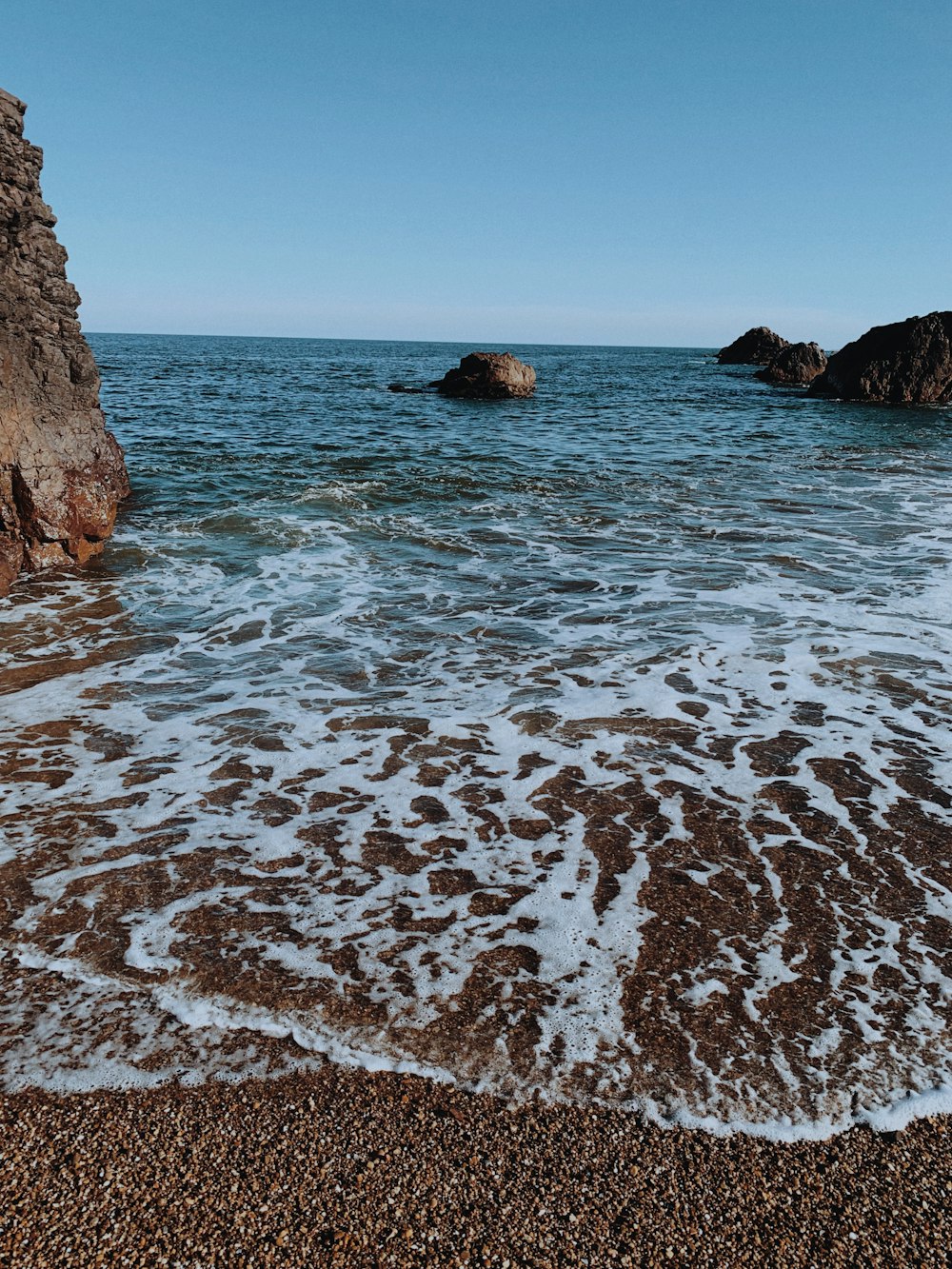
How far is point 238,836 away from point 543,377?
162ft

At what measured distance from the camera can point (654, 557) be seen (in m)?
10.0

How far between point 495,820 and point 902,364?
116ft

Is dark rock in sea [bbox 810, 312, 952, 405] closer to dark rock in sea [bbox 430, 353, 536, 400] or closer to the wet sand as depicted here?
dark rock in sea [bbox 430, 353, 536, 400]

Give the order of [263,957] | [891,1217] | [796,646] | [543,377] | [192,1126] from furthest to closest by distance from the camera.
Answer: [543,377]
[796,646]
[263,957]
[192,1126]
[891,1217]

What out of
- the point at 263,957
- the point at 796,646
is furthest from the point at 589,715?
the point at 263,957

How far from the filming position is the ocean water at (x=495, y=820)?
286cm

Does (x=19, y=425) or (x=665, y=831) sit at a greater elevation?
(x=19, y=425)

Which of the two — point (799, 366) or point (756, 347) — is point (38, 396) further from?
point (756, 347)

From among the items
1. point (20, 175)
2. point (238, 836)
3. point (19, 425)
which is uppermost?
point (20, 175)

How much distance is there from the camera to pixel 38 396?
8.93 m

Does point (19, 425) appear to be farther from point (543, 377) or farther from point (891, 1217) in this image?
point (543, 377)

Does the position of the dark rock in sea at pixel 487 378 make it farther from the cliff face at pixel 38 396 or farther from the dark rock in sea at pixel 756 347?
the dark rock in sea at pixel 756 347

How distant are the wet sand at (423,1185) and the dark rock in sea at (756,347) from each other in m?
69.4

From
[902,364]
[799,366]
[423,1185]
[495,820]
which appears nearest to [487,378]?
[902,364]
